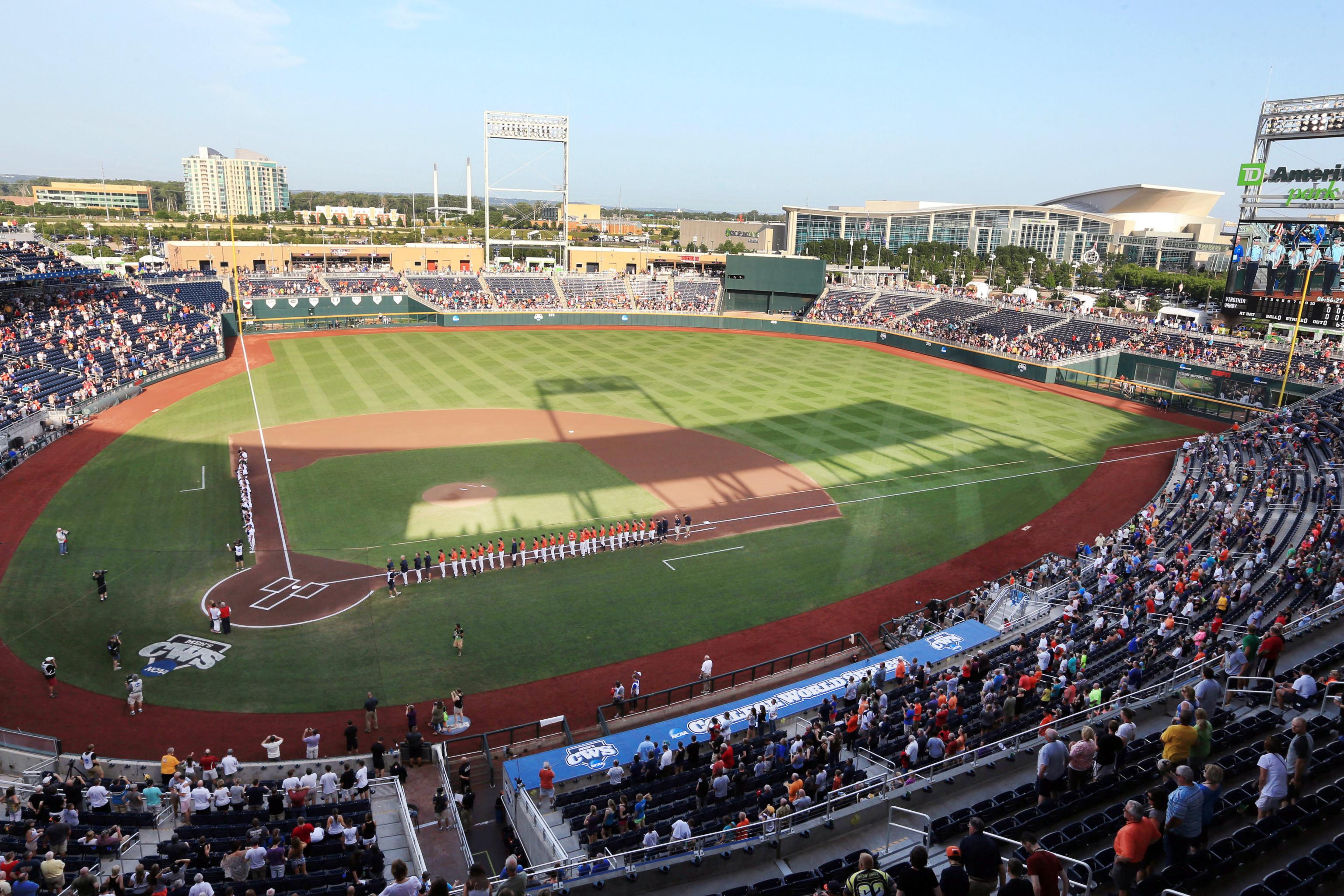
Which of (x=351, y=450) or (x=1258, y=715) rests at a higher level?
(x=1258, y=715)

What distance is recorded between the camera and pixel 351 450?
35.3m

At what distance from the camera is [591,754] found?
14859 mm

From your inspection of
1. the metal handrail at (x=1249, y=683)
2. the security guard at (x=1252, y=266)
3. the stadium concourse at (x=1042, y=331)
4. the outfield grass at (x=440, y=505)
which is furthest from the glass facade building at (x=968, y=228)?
the metal handrail at (x=1249, y=683)

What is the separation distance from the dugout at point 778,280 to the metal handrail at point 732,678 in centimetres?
5906

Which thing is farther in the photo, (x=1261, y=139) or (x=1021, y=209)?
A: (x=1021, y=209)

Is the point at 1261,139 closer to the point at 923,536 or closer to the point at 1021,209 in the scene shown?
the point at 923,536

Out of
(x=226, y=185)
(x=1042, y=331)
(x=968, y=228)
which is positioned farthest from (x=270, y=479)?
(x=226, y=185)

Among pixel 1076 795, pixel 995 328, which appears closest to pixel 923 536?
pixel 1076 795

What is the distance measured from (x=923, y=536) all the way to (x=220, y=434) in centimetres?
3063

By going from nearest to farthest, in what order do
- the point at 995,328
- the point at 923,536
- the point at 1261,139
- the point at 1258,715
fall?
the point at 1258,715 < the point at 923,536 < the point at 1261,139 < the point at 995,328

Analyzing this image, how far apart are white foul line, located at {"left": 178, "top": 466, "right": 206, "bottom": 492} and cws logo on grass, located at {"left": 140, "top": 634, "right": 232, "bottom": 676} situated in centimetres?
1145

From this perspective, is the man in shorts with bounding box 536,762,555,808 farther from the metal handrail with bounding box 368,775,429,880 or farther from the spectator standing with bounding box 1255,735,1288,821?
the spectator standing with bounding box 1255,735,1288,821

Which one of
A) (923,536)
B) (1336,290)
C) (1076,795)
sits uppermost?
(1336,290)

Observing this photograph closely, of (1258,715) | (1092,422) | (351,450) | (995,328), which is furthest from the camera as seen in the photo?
(995,328)
